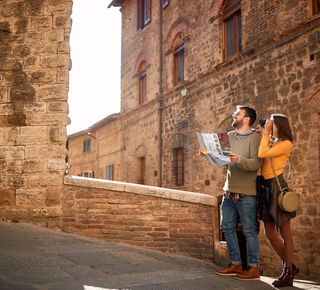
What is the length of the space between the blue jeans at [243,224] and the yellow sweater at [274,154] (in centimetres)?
29

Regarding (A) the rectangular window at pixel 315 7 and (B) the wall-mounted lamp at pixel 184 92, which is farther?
(B) the wall-mounted lamp at pixel 184 92

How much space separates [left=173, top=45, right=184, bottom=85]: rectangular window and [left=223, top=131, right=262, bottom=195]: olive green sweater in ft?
32.6

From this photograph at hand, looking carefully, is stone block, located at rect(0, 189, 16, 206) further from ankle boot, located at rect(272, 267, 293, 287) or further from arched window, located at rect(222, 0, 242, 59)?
arched window, located at rect(222, 0, 242, 59)

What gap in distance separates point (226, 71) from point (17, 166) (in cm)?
735

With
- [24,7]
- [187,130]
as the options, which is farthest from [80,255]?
[187,130]

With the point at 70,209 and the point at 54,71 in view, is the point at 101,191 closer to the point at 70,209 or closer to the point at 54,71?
the point at 70,209

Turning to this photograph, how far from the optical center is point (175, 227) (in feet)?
16.0

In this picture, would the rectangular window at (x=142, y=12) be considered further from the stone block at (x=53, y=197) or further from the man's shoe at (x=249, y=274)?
the man's shoe at (x=249, y=274)

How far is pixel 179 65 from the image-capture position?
1378 centimetres

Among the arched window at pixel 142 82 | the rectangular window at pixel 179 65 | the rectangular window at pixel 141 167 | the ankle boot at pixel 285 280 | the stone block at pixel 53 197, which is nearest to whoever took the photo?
the ankle boot at pixel 285 280

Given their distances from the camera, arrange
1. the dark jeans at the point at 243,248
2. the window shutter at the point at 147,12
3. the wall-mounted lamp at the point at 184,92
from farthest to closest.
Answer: the window shutter at the point at 147,12
the wall-mounted lamp at the point at 184,92
the dark jeans at the point at 243,248

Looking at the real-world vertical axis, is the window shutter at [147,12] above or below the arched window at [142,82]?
above

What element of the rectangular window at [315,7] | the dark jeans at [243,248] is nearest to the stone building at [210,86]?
the rectangular window at [315,7]

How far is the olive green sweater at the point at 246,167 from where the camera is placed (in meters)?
3.45
